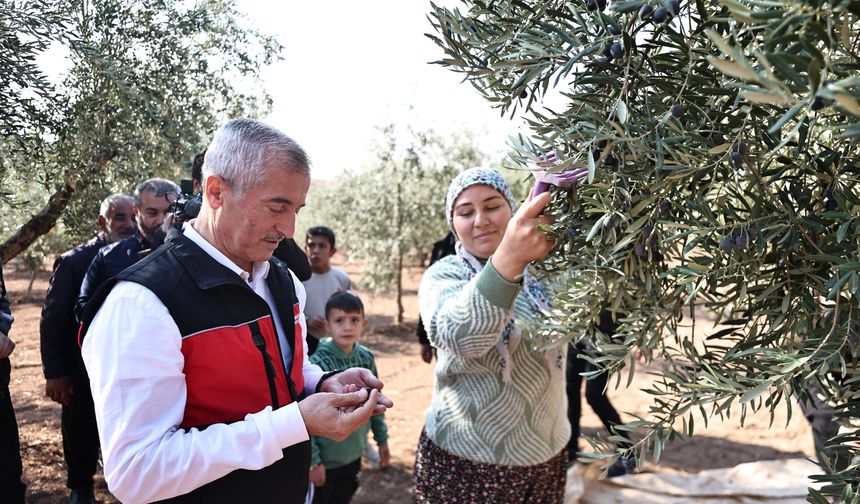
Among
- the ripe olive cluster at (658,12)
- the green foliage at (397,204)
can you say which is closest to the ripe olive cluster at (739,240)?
the ripe olive cluster at (658,12)

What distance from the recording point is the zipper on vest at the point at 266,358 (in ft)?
6.25

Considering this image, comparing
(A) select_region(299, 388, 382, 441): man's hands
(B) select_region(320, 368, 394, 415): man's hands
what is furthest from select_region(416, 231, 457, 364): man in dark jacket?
(A) select_region(299, 388, 382, 441): man's hands

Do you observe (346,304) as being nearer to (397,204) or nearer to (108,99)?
(108,99)

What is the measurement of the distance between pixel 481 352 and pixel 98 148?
10.4 ft

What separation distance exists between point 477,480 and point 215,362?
172cm

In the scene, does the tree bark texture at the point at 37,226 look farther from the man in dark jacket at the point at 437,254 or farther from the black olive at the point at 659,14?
the black olive at the point at 659,14

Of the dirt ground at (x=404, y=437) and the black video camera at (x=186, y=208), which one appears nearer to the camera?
the black video camera at (x=186, y=208)

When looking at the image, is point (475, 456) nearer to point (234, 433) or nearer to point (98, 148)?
point (234, 433)

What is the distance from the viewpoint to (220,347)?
5.94 feet

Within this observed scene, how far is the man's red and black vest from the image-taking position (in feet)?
5.85

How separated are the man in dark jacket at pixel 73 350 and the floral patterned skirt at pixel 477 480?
3005 mm

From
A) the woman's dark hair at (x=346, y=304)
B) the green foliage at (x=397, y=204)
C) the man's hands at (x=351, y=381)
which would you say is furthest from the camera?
the green foliage at (x=397, y=204)

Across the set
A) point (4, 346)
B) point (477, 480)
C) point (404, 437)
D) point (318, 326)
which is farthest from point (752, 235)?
point (404, 437)

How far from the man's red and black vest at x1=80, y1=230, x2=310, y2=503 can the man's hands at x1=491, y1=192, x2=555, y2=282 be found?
0.80 metres
